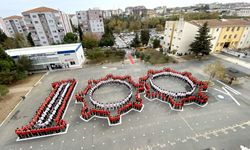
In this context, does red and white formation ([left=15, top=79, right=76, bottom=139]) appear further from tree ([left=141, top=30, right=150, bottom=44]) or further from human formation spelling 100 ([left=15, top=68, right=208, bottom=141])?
tree ([left=141, top=30, right=150, bottom=44])

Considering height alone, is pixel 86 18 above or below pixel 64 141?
above

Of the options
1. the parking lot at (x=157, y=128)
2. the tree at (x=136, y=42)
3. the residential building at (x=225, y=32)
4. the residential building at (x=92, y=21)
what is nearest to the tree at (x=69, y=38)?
the residential building at (x=92, y=21)

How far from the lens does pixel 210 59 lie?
3136cm

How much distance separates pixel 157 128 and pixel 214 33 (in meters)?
31.4

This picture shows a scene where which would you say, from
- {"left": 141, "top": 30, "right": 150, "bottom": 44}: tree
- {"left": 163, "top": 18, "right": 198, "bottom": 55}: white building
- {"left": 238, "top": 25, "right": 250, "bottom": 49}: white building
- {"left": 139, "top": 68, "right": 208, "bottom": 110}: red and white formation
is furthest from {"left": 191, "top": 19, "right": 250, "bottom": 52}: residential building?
{"left": 139, "top": 68, "right": 208, "bottom": 110}: red and white formation

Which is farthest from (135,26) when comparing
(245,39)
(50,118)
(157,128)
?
(50,118)

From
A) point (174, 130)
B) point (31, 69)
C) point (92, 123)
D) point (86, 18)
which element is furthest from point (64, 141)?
point (86, 18)

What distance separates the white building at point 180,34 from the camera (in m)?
31.5

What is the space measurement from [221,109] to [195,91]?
4.17 meters

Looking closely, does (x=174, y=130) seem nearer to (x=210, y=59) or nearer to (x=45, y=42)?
(x=210, y=59)

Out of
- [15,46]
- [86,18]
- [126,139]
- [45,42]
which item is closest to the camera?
[126,139]

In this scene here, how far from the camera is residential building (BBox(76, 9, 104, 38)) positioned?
170 ft

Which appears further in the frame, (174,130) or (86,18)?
(86,18)

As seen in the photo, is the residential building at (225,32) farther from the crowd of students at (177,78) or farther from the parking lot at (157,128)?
the parking lot at (157,128)
